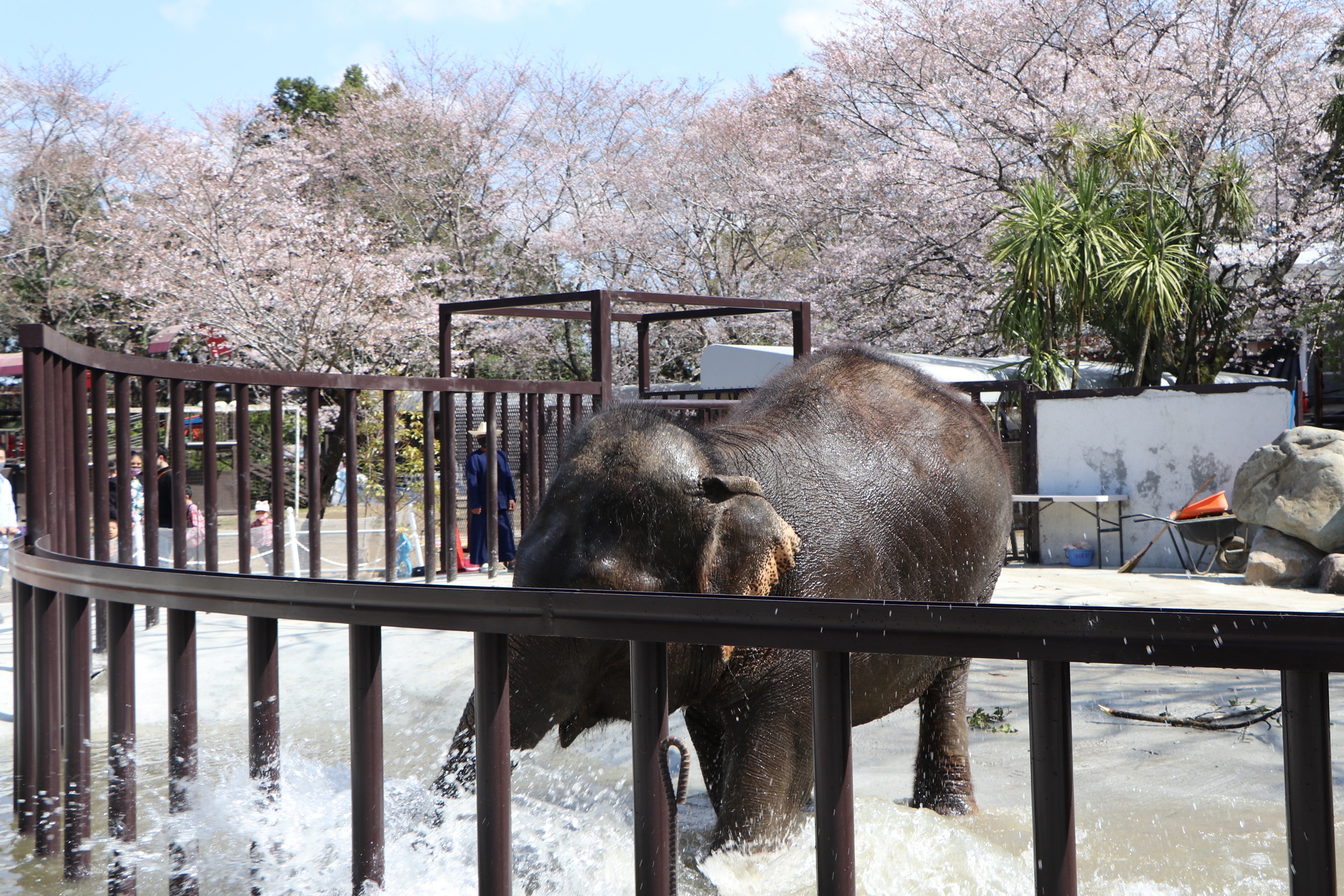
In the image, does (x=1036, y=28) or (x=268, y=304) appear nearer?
(x=1036, y=28)

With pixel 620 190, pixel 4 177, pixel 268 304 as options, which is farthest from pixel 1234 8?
pixel 4 177

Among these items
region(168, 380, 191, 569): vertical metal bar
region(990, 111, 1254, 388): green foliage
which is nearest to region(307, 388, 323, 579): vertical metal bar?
region(168, 380, 191, 569): vertical metal bar

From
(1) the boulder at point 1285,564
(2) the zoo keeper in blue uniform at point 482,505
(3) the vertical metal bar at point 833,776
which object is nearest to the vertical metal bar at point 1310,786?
(3) the vertical metal bar at point 833,776

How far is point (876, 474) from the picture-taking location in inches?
134

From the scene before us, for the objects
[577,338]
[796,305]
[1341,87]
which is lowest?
[796,305]

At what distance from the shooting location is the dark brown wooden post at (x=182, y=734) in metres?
2.00

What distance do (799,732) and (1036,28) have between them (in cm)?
1794

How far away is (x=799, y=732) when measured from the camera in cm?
294

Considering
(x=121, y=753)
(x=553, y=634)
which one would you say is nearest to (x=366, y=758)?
(x=553, y=634)

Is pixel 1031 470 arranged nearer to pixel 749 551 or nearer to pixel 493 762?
pixel 749 551

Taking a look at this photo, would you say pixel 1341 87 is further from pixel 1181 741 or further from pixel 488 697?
pixel 488 697

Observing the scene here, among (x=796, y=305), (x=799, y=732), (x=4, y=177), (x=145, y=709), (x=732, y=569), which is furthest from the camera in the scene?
(x=4, y=177)

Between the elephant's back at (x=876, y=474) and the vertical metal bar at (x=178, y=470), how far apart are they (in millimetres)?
2350

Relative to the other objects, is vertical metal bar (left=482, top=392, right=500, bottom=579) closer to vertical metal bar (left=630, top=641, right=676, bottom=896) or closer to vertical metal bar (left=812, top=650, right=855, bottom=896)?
vertical metal bar (left=630, top=641, right=676, bottom=896)
